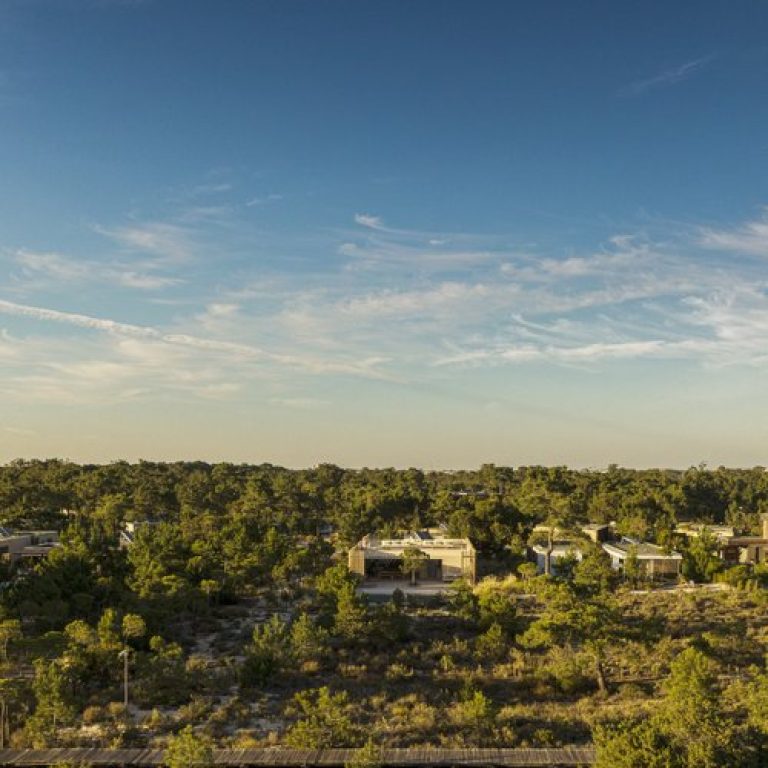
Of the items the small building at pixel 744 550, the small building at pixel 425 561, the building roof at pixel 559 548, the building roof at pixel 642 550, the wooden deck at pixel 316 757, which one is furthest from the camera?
the small building at pixel 744 550

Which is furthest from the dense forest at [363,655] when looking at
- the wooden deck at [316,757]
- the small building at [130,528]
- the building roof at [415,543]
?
the small building at [130,528]

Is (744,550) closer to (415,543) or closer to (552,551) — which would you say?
(552,551)

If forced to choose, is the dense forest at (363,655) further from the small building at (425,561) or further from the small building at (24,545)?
the small building at (24,545)

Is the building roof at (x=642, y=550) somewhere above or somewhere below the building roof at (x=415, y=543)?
below

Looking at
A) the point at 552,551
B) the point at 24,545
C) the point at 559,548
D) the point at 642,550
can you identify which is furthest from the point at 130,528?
the point at 642,550

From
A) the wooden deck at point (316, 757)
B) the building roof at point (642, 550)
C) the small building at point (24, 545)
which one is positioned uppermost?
the building roof at point (642, 550)

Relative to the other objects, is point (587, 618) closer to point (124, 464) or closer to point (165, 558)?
point (165, 558)

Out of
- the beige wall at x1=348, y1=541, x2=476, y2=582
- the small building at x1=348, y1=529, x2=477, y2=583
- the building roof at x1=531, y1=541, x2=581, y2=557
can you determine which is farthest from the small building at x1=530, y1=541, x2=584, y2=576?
the small building at x1=348, y1=529, x2=477, y2=583

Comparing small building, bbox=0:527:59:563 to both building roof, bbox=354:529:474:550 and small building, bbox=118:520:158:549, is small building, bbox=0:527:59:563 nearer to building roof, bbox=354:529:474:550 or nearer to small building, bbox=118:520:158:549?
small building, bbox=118:520:158:549
